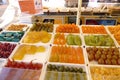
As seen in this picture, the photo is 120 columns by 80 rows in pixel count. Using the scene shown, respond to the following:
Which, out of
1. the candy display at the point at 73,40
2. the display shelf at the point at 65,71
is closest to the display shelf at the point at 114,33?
the candy display at the point at 73,40

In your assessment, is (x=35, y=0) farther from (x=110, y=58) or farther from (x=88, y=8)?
(x=110, y=58)

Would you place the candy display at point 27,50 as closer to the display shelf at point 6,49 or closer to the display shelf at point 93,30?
the display shelf at point 6,49

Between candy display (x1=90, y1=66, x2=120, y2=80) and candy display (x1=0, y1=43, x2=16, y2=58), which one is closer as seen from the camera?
candy display (x1=90, y1=66, x2=120, y2=80)

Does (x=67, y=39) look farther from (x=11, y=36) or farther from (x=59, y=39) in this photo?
(x=11, y=36)

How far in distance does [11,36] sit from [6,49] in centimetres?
34

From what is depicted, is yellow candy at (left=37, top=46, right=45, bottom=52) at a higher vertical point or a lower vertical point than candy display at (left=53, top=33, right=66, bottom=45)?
lower

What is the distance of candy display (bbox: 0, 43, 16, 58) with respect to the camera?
1.78 m

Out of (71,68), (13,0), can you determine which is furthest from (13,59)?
(13,0)

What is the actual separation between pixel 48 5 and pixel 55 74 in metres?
2.64

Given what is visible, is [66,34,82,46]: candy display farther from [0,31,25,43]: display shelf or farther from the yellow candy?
[0,31,25,43]: display shelf

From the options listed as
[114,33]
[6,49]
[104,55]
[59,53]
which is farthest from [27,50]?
[114,33]

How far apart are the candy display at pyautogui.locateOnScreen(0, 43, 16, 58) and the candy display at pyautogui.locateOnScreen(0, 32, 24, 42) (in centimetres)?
15

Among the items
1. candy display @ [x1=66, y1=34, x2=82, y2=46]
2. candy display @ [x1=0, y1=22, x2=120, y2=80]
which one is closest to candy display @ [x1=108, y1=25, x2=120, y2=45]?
candy display @ [x1=0, y1=22, x2=120, y2=80]

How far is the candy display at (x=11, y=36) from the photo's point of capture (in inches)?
82.9
